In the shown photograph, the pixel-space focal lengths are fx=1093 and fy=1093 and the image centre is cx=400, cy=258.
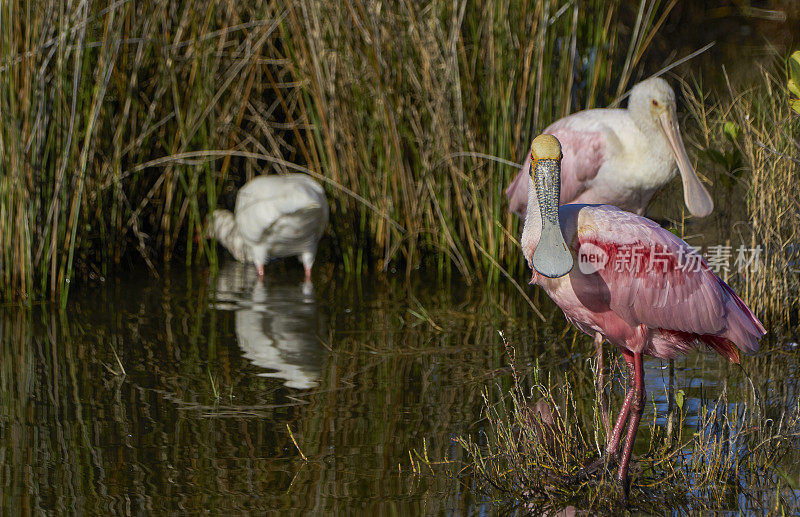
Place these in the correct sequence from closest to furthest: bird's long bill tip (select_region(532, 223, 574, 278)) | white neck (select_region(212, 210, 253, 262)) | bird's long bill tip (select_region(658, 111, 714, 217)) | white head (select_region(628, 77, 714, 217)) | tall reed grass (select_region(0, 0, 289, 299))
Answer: bird's long bill tip (select_region(532, 223, 574, 278)) → bird's long bill tip (select_region(658, 111, 714, 217)) → white head (select_region(628, 77, 714, 217)) → tall reed grass (select_region(0, 0, 289, 299)) → white neck (select_region(212, 210, 253, 262))

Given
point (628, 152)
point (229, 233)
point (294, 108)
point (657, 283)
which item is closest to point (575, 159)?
point (628, 152)

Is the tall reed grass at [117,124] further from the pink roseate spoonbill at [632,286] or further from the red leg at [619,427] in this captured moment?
the red leg at [619,427]

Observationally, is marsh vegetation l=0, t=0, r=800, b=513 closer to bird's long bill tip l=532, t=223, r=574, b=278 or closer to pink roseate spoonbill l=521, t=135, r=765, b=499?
pink roseate spoonbill l=521, t=135, r=765, b=499

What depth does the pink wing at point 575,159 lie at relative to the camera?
5.02m

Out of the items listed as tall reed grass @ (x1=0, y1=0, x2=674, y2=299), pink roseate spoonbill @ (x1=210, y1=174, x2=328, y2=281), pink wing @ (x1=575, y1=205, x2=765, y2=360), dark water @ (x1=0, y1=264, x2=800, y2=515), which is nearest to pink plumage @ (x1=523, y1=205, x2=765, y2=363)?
pink wing @ (x1=575, y1=205, x2=765, y2=360)

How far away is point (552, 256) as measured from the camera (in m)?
3.08

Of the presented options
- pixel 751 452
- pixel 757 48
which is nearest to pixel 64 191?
pixel 751 452

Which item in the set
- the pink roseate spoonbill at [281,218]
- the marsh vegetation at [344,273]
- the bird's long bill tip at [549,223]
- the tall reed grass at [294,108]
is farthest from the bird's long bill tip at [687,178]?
the pink roseate spoonbill at [281,218]

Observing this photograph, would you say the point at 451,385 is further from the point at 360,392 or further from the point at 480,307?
the point at 480,307

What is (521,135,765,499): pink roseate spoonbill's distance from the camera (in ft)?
10.8

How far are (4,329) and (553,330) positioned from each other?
2.56 metres

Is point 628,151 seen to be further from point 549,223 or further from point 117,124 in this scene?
point 117,124

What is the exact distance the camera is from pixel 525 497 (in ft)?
10.5

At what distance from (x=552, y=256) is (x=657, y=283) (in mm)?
461
